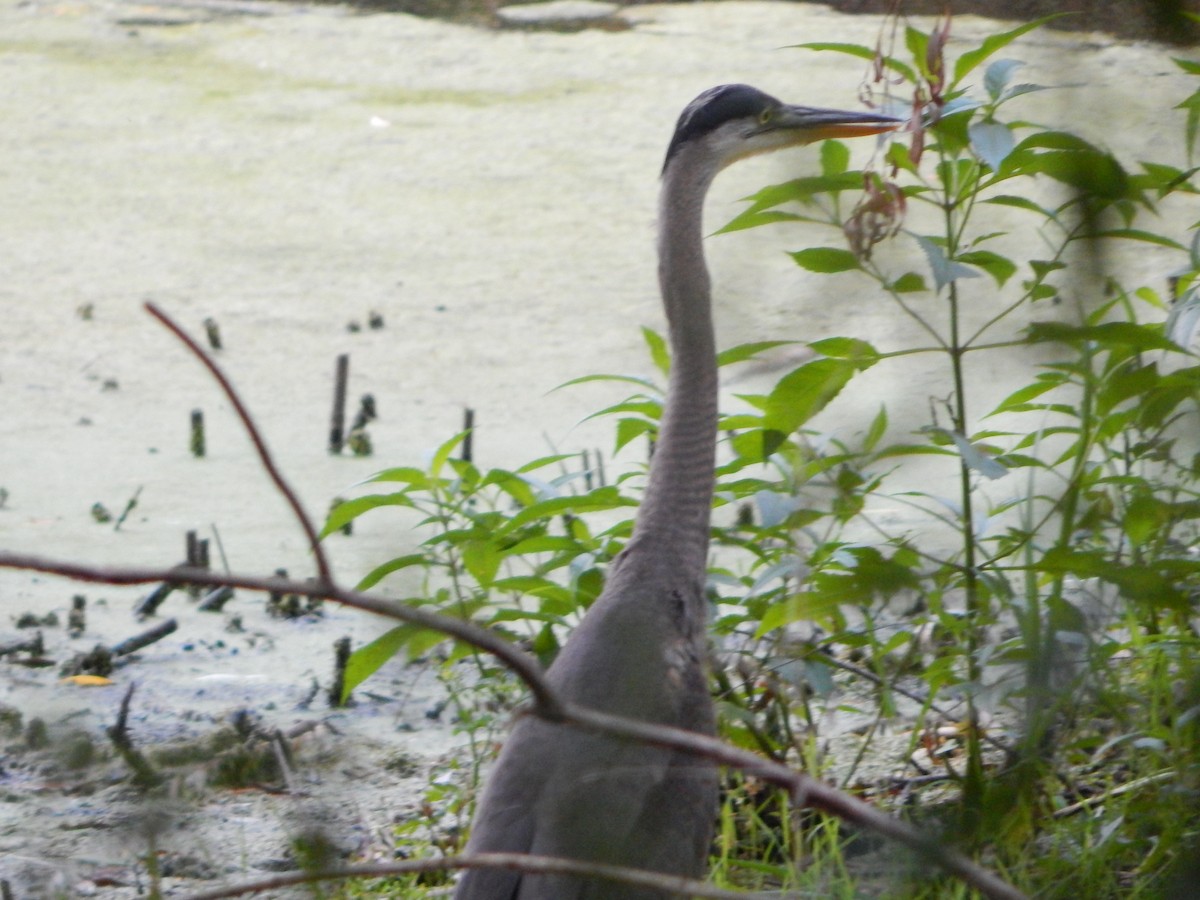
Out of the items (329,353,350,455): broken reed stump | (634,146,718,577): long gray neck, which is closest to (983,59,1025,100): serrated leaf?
(634,146,718,577): long gray neck

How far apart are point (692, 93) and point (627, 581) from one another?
5811 mm

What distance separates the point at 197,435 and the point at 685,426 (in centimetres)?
301

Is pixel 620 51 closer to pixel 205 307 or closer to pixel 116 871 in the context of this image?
pixel 205 307

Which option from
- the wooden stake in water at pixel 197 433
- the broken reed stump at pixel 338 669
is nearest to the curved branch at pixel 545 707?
the broken reed stump at pixel 338 669

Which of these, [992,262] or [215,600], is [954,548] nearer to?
[992,262]

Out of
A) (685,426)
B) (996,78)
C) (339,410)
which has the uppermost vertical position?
(996,78)

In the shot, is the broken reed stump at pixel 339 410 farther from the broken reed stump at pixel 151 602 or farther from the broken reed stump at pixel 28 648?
the broken reed stump at pixel 28 648

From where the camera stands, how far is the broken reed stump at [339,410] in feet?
15.5

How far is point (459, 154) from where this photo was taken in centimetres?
727

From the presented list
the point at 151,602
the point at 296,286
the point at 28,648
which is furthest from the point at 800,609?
the point at 296,286

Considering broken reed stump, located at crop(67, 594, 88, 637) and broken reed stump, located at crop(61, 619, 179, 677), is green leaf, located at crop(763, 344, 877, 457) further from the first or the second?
broken reed stump, located at crop(67, 594, 88, 637)

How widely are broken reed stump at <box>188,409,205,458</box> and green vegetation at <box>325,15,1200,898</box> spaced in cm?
199

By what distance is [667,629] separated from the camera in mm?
2037

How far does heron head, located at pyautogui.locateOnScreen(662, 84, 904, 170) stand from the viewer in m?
2.32
